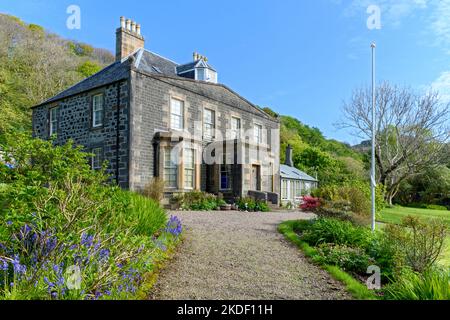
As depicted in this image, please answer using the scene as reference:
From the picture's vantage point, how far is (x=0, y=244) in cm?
426

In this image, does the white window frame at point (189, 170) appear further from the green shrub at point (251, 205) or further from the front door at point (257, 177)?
the front door at point (257, 177)

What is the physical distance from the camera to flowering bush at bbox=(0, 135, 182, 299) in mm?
3783

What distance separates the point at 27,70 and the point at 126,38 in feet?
57.1

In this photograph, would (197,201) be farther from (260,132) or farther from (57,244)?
(57,244)

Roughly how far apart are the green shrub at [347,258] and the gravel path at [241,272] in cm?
44

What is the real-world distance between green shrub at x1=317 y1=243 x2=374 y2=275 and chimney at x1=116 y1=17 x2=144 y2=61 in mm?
17126

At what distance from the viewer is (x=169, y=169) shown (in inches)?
656

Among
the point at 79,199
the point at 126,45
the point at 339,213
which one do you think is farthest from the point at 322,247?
the point at 126,45

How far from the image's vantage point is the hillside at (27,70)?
93.5 feet

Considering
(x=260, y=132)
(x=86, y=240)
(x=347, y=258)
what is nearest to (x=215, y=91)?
(x=260, y=132)

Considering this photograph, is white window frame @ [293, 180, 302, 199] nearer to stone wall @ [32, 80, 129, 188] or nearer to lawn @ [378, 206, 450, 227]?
lawn @ [378, 206, 450, 227]

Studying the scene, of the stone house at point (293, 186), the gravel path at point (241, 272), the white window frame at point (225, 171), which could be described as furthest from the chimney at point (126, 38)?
the gravel path at point (241, 272)

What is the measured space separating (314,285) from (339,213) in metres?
5.32

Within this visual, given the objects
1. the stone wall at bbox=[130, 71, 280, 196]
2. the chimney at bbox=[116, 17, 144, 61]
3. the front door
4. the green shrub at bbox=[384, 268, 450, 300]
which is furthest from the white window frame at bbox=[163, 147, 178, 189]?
the green shrub at bbox=[384, 268, 450, 300]
